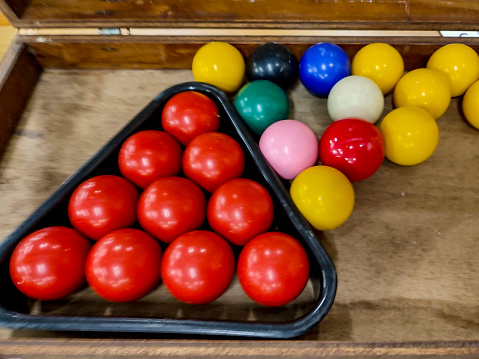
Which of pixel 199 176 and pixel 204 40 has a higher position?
pixel 204 40

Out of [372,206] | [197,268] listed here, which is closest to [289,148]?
[372,206]

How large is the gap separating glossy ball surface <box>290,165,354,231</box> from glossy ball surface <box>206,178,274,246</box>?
0.26ft

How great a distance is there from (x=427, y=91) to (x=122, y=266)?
35.0 inches

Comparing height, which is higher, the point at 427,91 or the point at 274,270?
the point at 427,91

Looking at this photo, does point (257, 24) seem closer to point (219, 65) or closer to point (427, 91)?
point (219, 65)

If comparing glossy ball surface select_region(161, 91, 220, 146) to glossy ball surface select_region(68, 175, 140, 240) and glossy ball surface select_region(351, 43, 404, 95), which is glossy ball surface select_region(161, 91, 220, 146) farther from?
glossy ball surface select_region(351, 43, 404, 95)

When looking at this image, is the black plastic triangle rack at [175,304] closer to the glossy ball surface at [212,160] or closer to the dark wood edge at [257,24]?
the glossy ball surface at [212,160]

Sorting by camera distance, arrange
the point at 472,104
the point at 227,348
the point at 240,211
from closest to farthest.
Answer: the point at 227,348 < the point at 240,211 < the point at 472,104

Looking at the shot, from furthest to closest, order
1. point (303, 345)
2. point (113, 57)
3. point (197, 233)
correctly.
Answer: point (113, 57) → point (197, 233) → point (303, 345)

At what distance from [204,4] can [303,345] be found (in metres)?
0.99

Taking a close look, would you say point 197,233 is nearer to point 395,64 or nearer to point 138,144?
point 138,144

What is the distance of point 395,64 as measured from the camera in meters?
1.04

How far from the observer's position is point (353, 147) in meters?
0.86

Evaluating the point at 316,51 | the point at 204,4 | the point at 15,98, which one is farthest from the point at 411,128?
the point at 15,98
